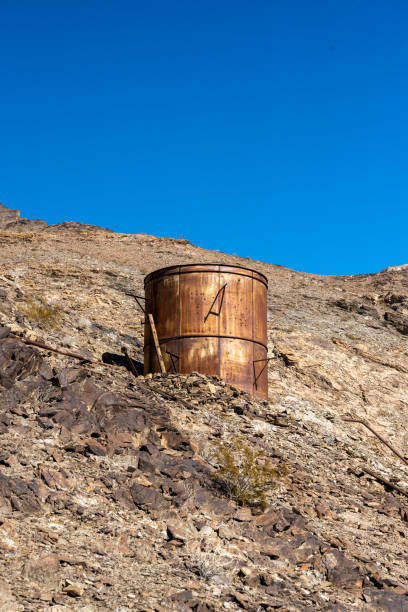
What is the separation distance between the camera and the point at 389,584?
9.85m

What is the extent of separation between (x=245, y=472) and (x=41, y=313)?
11136 mm

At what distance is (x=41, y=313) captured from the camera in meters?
21.0

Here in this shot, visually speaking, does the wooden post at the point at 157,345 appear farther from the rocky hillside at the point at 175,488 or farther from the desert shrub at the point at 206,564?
the desert shrub at the point at 206,564

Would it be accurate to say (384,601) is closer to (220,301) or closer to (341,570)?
(341,570)

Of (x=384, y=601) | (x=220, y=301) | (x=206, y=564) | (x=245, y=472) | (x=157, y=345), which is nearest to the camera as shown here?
(x=206, y=564)

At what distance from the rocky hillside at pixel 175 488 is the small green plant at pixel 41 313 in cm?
8

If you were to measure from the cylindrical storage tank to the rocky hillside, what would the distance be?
2.77ft

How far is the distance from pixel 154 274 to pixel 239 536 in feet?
30.4

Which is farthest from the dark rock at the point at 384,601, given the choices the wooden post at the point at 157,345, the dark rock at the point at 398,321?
the dark rock at the point at 398,321

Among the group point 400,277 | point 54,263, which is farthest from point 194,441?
point 400,277

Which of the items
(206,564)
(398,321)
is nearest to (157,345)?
(206,564)

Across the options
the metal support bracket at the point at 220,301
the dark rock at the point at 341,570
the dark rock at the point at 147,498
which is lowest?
the dark rock at the point at 341,570

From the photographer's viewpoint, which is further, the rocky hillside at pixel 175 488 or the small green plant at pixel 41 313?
the small green plant at pixel 41 313

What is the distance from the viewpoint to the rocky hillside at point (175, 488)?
8.52 metres
